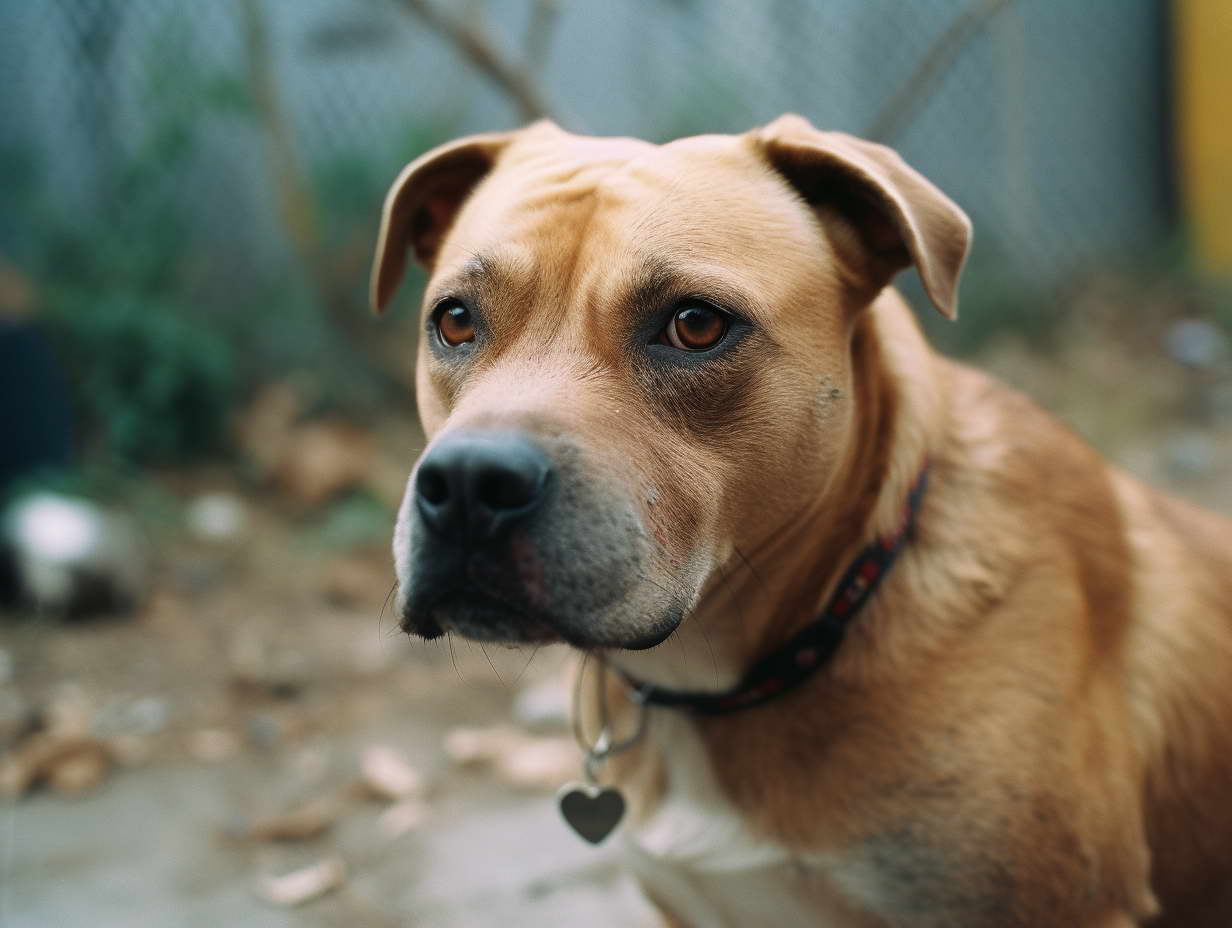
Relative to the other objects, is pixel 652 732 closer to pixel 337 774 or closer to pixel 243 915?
pixel 243 915

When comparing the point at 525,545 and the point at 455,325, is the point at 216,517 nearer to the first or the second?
the point at 455,325

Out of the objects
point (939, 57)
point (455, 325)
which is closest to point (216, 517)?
point (455, 325)

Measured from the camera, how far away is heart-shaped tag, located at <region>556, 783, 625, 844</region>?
6.76 feet

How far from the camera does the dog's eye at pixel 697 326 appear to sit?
1.75 metres

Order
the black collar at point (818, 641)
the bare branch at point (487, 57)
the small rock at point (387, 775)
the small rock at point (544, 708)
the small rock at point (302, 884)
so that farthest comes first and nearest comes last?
the small rock at point (544, 708) → the bare branch at point (487, 57) → the small rock at point (387, 775) → the small rock at point (302, 884) → the black collar at point (818, 641)

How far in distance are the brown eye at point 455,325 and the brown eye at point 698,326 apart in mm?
395

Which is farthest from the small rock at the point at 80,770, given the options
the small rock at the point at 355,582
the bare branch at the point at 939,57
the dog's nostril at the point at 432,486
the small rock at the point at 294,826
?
the bare branch at the point at 939,57

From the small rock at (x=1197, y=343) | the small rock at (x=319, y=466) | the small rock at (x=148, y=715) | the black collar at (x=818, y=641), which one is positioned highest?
the black collar at (x=818, y=641)

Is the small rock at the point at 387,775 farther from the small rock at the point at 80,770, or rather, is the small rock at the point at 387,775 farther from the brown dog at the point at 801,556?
the brown dog at the point at 801,556

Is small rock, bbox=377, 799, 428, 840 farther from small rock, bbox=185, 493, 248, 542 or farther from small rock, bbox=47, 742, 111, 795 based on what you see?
small rock, bbox=185, 493, 248, 542

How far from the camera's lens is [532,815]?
3236 mm

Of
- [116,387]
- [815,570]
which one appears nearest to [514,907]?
[815,570]

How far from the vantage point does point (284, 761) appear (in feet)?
11.5

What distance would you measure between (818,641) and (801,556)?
16 cm
